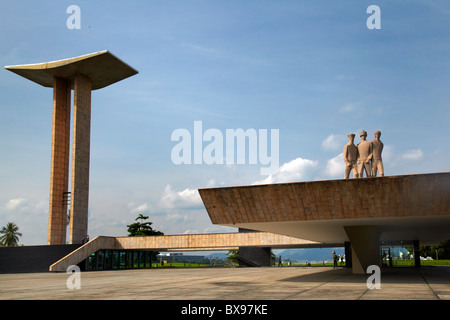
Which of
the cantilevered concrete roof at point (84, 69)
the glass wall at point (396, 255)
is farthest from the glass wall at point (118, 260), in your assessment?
the glass wall at point (396, 255)

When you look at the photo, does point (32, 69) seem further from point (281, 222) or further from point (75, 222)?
point (281, 222)

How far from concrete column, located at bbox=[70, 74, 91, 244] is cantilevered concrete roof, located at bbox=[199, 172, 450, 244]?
976 inches

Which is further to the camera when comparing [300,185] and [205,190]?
[205,190]

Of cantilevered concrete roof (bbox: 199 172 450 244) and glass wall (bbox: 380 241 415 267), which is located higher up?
cantilevered concrete roof (bbox: 199 172 450 244)

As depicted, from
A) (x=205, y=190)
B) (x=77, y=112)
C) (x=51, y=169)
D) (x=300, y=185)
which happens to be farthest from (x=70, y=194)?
(x=300, y=185)

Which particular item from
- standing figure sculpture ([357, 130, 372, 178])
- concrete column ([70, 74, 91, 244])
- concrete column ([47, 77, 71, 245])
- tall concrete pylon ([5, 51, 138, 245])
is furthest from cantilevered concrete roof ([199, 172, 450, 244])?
concrete column ([47, 77, 71, 245])

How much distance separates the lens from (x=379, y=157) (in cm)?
1947

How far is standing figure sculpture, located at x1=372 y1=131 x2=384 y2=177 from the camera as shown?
1936 cm

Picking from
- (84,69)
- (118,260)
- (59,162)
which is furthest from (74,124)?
(118,260)

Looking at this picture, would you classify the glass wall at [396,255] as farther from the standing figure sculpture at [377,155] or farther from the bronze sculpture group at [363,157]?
the standing figure sculpture at [377,155]

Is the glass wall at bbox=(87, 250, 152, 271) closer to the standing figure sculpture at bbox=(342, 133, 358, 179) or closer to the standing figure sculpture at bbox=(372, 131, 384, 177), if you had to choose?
the standing figure sculpture at bbox=(342, 133, 358, 179)

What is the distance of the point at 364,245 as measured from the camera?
2312 centimetres

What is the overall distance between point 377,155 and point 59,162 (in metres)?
33.8
